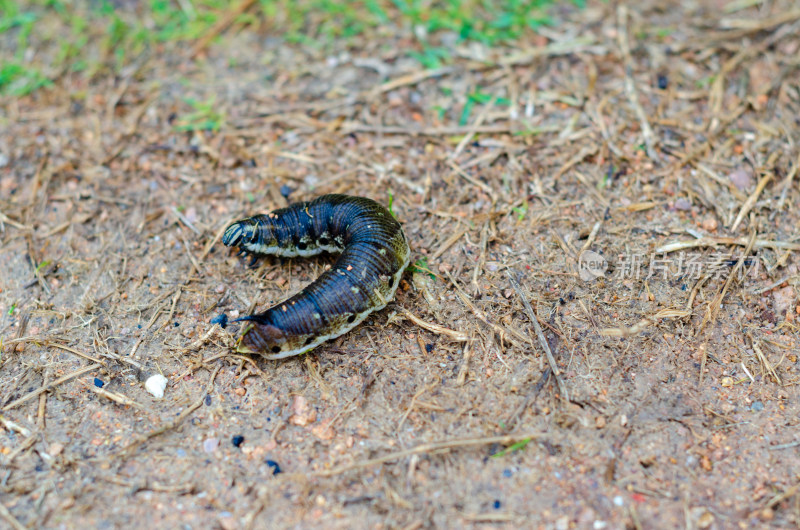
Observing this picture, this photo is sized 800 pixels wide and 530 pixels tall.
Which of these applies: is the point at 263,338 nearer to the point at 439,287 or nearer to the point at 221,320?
the point at 221,320

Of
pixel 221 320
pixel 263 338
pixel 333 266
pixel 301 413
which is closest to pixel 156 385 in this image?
pixel 221 320

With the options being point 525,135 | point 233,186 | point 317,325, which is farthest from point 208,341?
point 525,135

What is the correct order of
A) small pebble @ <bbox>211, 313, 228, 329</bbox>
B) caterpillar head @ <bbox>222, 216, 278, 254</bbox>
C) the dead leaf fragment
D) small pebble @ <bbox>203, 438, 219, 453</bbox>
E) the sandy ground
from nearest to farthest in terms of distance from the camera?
the sandy ground
small pebble @ <bbox>203, 438, 219, 453</bbox>
the dead leaf fragment
small pebble @ <bbox>211, 313, 228, 329</bbox>
caterpillar head @ <bbox>222, 216, 278, 254</bbox>

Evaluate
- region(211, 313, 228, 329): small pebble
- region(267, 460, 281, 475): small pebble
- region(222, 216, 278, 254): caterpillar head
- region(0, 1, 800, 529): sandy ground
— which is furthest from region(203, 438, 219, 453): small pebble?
region(222, 216, 278, 254): caterpillar head

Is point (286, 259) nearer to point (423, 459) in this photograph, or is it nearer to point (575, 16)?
point (423, 459)

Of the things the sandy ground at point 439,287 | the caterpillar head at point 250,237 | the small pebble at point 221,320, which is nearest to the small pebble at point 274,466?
the sandy ground at point 439,287

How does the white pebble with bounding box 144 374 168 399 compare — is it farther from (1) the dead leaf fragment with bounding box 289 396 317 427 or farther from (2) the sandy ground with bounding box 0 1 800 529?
(1) the dead leaf fragment with bounding box 289 396 317 427

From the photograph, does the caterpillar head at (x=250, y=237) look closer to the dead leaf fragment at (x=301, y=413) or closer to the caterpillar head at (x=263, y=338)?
the caterpillar head at (x=263, y=338)
